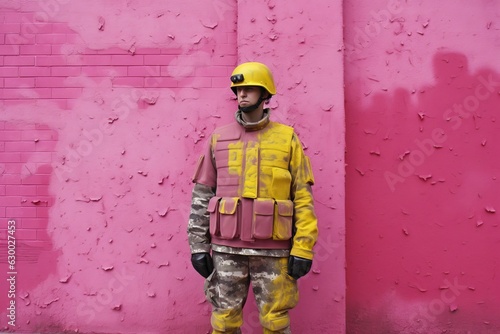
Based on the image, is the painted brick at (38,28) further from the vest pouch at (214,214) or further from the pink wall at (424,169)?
the pink wall at (424,169)

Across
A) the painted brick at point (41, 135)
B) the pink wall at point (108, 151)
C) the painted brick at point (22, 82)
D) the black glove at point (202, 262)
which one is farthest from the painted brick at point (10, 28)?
the black glove at point (202, 262)

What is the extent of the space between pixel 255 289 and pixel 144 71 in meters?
1.99

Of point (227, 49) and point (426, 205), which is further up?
point (227, 49)

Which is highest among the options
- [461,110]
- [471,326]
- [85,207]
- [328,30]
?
[328,30]

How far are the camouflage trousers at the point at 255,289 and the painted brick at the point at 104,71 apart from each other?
180 cm

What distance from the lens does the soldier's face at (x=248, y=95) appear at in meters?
2.53

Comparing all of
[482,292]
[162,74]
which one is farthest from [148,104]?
[482,292]

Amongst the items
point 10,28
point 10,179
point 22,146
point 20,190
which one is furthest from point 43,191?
point 10,28

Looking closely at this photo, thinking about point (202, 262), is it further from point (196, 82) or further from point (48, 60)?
point (48, 60)

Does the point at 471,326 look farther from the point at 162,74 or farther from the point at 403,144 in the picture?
the point at 162,74

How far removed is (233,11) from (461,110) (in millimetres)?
2000

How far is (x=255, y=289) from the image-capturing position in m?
2.60

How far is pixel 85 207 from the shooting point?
3.44 m

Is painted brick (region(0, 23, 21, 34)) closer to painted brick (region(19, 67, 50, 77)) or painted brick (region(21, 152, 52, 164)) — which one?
painted brick (region(19, 67, 50, 77))
